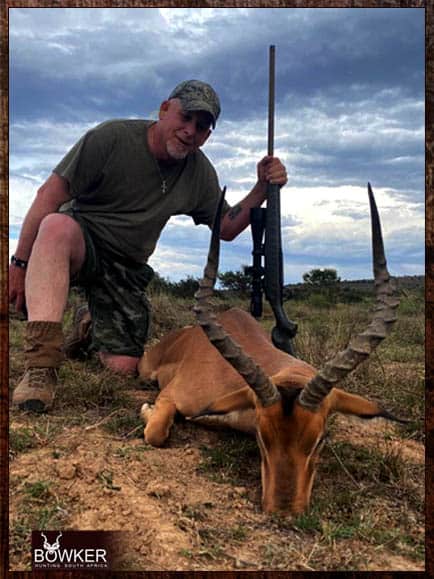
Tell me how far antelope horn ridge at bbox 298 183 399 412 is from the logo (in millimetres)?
1108

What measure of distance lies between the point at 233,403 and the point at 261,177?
218cm

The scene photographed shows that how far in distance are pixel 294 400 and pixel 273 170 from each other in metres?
2.29

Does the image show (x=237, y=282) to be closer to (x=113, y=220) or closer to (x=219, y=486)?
(x=113, y=220)

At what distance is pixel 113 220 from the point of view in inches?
209

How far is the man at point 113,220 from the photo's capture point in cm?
435

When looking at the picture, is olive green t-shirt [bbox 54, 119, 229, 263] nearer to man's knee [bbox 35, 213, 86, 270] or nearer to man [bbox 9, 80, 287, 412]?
man [bbox 9, 80, 287, 412]

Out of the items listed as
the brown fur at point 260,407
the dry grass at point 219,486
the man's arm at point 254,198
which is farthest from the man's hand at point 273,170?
the dry grass at point 219,486

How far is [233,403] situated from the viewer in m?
3.30

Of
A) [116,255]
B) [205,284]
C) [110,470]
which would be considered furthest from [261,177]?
[110,470]

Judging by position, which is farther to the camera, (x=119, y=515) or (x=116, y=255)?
(x=116, y=255)

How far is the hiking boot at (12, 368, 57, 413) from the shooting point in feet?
13.1

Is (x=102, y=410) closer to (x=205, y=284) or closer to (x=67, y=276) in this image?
(x=67, y=276)

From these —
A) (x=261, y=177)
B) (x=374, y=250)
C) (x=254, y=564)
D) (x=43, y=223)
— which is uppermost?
(x=261, y=177)

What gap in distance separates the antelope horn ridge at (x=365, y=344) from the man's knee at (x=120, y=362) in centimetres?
294
